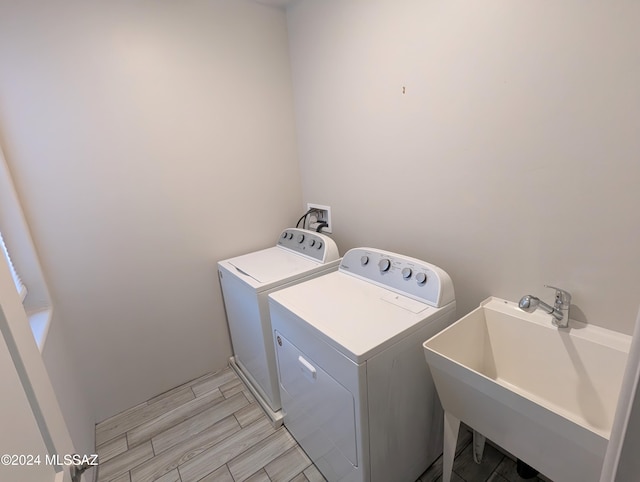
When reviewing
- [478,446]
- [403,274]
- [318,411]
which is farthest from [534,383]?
[318,411]

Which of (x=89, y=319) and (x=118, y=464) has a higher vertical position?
(x=89, y=319)

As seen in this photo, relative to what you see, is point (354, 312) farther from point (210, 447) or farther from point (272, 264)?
point (210, 447)

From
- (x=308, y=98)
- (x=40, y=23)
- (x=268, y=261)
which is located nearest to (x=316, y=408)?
(x=268, y=261)

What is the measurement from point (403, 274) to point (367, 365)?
51 centimetres

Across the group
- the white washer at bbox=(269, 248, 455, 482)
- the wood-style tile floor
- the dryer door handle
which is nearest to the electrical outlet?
the white washer at bbox=(269, 248, 455, 482)

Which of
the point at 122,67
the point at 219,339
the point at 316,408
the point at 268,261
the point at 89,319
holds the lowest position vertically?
the point at 219,339

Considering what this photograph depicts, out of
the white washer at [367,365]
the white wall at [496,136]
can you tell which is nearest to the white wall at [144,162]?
the white wall at [496,136]

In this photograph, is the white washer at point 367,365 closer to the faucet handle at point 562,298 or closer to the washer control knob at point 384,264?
the washer control knob at point 384,264

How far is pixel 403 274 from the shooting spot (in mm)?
1407

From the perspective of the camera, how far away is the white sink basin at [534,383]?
2.68 ft

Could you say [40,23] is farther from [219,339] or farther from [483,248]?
[483,248]

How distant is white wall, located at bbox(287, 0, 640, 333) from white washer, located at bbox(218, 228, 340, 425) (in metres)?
0.37

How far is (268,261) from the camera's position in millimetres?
1960

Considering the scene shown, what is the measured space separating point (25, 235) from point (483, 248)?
6.83 feet
